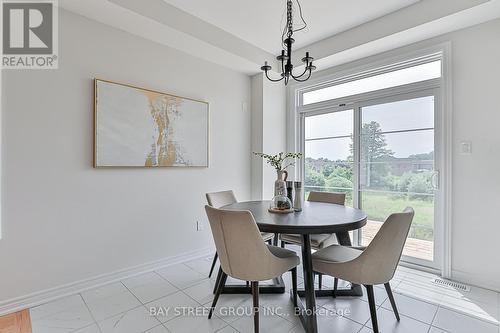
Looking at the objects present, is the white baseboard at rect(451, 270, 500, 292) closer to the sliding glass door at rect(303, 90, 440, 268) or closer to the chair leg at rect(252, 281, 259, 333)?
the sliding glass door at rect(303, 90, 440, 268)

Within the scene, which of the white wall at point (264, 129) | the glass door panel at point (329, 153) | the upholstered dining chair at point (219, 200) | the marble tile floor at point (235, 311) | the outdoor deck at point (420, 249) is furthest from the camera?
the white wall at point (264, 129)

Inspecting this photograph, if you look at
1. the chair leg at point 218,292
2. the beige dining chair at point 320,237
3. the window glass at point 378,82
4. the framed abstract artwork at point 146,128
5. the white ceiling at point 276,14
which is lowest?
the chair leg at point 218,292

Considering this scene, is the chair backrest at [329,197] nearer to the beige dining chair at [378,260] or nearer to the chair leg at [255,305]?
the beige dining chair at [378,260]

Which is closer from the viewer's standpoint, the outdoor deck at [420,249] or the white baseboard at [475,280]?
the white baseboard at [475,280]

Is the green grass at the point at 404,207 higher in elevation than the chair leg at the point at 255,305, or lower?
higher

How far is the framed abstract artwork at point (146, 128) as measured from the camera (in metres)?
2.37

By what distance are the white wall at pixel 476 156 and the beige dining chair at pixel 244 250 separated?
194cm

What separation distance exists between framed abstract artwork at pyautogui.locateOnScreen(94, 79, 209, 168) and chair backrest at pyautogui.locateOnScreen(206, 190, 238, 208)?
56 cm

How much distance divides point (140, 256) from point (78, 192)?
2.94ft

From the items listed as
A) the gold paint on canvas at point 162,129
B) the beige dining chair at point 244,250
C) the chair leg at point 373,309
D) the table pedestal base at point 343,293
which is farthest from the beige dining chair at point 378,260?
the gold paint on canvas at point 162,129

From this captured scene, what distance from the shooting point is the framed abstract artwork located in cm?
237

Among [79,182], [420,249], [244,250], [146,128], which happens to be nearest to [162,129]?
[146,128]

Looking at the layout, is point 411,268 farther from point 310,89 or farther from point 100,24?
point 100,24

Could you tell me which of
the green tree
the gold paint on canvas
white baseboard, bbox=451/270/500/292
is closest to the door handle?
the green tree
